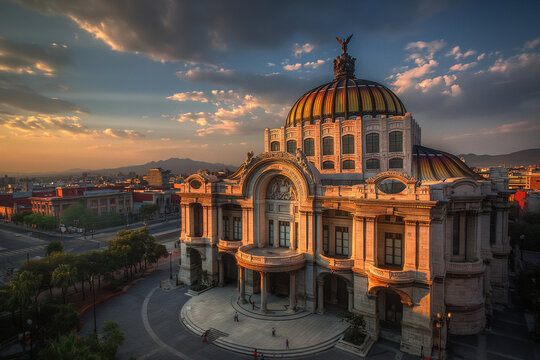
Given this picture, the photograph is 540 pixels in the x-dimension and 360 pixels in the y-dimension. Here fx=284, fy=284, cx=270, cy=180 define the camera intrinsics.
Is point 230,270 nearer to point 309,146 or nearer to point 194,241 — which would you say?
point 194,241

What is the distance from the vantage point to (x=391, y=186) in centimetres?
2805

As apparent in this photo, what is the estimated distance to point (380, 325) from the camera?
3048 centimetres

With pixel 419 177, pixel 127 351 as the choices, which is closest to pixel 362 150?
pixel 419 177

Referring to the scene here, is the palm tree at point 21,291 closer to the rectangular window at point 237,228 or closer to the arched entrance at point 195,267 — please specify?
the arched entrance at point 195,267

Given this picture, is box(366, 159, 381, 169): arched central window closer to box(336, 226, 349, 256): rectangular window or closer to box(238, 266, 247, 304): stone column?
box(336, 226, 349, 256): rectangular window

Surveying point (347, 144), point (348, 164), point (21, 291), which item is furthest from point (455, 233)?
point (21, 291)

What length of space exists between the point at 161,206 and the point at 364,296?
9784 centimetres

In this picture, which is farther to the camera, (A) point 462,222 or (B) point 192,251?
(B) point 192,251

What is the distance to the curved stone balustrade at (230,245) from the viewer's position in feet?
126

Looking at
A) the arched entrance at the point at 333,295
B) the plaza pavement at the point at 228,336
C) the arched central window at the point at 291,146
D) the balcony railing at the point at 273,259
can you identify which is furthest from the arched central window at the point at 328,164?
the plaza pavement at the point at 228,336

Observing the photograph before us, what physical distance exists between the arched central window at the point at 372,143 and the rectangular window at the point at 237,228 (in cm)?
2075

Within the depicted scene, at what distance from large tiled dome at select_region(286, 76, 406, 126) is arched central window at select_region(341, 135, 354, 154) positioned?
313 cm

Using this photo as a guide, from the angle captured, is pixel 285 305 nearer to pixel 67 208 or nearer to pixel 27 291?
pixel 27 291

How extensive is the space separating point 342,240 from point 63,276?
32.6 meters
